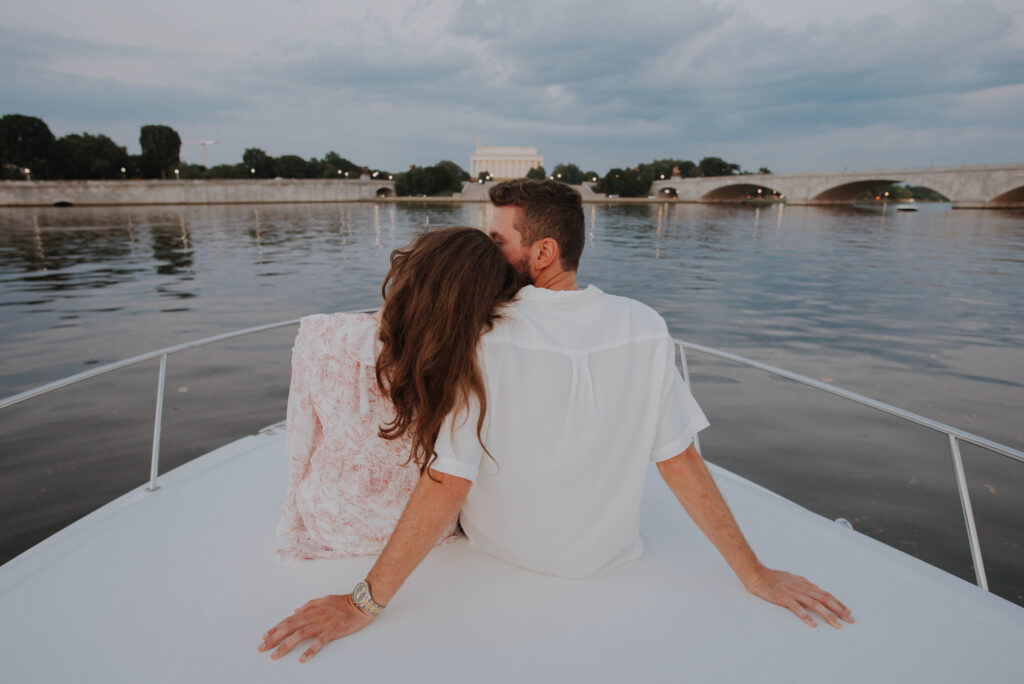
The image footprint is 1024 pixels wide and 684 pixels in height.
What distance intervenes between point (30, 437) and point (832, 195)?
62861 mm

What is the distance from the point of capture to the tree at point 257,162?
74.4 meters

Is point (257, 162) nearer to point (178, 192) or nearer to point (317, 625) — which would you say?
point (178, 192)

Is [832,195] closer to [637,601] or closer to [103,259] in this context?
[103,259]

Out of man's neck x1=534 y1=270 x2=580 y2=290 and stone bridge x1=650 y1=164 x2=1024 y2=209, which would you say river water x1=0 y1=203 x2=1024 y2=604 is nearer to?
man's neck x1=534 y1=270 x2=580 y2=290

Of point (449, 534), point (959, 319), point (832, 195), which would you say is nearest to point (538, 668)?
point (449, 534)

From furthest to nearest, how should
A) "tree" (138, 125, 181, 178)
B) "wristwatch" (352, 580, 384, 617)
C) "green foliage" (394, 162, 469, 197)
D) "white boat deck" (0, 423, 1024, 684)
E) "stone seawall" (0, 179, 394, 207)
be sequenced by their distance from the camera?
"green foliage" (394, 162, 469, 197), "tree" (138, 125, 181, 178), "stone seawall" (0, 179, 394, 207), "wristwatch" (352, 580, 384, 617), "white boat deck" (0, 423, 1024, 684)

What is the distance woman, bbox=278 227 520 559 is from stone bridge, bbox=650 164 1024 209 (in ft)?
167

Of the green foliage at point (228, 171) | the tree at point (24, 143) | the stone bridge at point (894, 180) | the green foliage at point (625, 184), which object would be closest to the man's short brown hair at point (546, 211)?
the stone bridge at point (894, 180)

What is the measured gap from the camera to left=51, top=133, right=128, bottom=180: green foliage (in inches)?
Result: 2185

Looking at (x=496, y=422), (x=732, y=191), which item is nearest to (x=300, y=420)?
(x=496, y=422)

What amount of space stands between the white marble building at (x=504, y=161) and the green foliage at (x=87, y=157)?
185 feet

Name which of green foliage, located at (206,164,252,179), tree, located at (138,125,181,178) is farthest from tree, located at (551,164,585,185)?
tree, located at (138,125,181,178)

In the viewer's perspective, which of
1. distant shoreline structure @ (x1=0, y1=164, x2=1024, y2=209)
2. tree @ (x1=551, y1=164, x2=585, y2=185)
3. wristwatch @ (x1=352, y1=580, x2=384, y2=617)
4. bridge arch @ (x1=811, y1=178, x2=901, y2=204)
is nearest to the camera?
wristwatch @ (x1=352, y1=580, x2=384, y2=617)

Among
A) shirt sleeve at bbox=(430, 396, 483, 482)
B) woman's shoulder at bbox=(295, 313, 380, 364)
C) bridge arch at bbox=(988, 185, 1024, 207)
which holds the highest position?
bridge arch at bbox=(988, 185, 1024, 207)
